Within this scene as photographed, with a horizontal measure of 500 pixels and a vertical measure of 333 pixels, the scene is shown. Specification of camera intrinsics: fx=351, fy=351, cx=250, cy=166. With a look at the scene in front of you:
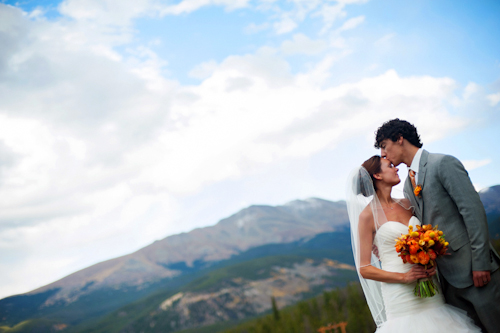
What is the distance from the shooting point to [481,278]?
3.15 meters

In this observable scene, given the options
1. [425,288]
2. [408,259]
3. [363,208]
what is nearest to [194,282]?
[363,208]

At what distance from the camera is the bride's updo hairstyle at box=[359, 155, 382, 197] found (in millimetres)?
3914

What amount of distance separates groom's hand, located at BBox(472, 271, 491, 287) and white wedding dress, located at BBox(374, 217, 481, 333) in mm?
389

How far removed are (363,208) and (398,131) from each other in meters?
0.91

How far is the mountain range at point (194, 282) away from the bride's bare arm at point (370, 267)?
10.8 m

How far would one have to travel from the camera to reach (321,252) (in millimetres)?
139875

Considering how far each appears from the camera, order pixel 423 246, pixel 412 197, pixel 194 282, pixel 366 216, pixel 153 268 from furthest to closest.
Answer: pixel 153 268 < pixel 194 282 < pixel 412 197 < pixel 366 216 < pixel 423 246

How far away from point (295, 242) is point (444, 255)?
170 meters

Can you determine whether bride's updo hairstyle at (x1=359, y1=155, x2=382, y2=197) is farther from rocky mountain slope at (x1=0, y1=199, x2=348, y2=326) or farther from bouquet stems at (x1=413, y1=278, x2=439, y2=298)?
rocky mountain slope at (x1=0, y1=199, x2=348, y2=326)

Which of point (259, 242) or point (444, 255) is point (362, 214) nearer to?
point (444, 255)

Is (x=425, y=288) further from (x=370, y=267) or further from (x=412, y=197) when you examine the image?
(x=412, y=197)

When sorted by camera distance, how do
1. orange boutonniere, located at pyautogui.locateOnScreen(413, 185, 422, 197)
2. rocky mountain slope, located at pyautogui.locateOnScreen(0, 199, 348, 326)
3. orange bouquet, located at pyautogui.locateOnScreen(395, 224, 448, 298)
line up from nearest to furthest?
orange bouquet, located at pyautogui.locateOnScreen(395, 224, 448, 298)
orange boutonniere, located at pyautogui.locateOnScreen(413, 185, 422, 197)
rocky mountain slope, located at pyautogui.locateOnScreen(0, 199, 348, 326)

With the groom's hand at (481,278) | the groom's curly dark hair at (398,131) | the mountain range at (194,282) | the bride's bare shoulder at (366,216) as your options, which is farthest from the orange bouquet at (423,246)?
the mountain range at (194,282)

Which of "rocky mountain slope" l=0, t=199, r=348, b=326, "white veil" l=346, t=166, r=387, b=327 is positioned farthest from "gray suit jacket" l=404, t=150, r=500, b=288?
"rocky mountain slope" l=0, t=199, r=348, b=326
